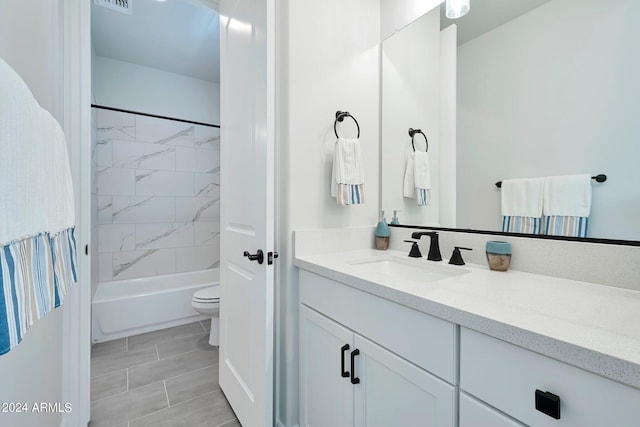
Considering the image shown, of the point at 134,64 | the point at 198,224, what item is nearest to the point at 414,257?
the point at 198,224

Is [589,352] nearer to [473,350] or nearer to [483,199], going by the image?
[473,350]

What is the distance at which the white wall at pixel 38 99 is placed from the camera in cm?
72

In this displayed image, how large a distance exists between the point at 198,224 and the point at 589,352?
10.7ft

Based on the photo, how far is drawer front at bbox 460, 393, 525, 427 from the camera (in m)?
0.59

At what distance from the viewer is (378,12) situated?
1642 mm

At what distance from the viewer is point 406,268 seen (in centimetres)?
129

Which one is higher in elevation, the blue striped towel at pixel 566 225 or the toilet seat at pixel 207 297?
the blue striped towel at pixel 566 225

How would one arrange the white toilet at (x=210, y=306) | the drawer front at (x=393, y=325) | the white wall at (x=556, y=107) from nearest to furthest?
the drawer front at (x=393, y=325)
the white wall at (x=556, y=107)
the white toilet at (x=210, y=306)

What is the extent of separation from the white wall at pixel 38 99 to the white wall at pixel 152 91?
5.49 feet

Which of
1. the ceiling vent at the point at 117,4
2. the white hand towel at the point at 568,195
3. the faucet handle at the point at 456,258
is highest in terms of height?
the ceiling vent at the point at 117,4

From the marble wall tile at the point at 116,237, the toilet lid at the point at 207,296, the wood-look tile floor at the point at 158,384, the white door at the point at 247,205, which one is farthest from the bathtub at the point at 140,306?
the white door at the point at 247,205

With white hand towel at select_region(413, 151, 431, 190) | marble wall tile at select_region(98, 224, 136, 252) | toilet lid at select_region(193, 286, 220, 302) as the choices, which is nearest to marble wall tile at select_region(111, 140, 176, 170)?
marble wall tile at select_region(98, 224, 136, 252)

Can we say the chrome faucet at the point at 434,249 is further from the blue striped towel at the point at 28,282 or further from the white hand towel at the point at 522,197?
the blue striped towel at the point at 28,282

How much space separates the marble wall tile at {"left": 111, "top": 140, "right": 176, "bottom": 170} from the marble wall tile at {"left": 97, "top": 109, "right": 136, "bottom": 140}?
0.22ft
